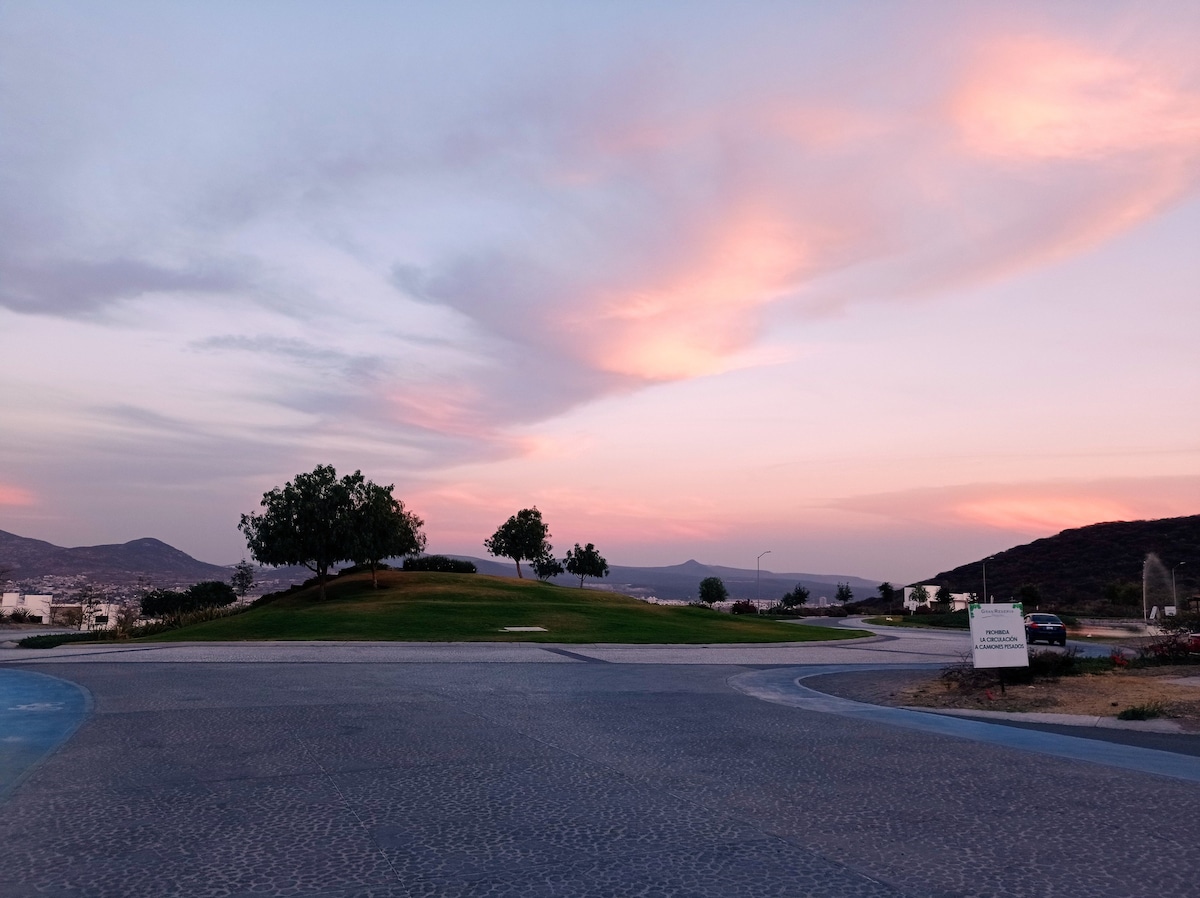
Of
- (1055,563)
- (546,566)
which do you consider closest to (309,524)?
(546,566)

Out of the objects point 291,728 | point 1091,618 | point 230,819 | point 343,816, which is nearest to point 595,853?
point 343,816

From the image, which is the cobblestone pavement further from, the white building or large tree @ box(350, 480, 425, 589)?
the white building

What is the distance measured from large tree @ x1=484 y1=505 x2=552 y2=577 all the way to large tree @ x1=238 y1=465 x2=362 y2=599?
95.9 ft

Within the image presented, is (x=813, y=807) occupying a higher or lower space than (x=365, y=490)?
lower

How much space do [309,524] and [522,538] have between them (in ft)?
105

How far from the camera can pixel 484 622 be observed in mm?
40062

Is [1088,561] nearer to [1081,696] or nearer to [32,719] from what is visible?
[1081,696]

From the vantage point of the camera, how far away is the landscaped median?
115 ft

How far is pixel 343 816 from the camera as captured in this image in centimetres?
790

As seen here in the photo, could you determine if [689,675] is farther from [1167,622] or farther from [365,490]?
[365,490]

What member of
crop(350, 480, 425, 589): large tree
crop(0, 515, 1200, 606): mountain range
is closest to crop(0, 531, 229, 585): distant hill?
crop(0, 515, 1200, 606): mountain range

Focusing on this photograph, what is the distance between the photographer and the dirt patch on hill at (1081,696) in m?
15.5

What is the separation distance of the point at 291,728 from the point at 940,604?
83.9 metres

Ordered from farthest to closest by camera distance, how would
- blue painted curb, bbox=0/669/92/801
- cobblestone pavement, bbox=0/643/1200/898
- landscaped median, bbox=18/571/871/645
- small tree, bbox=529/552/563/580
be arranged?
small tree, bbox=529/552/563/580
landscaped median, bbox=18/571/871/645
blue painted curb, bbox=0/669/92/801
cobblestone pavement, bbox=0/643/1200/898
